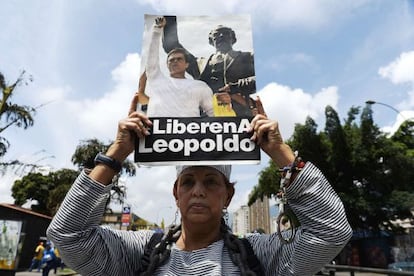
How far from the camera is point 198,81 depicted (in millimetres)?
2064

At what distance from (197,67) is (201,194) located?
0.72 m

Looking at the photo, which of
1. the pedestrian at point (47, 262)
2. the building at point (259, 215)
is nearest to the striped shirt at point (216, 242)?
the pedestrian at point (47, 262)

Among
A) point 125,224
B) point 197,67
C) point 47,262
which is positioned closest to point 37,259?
point 125,224

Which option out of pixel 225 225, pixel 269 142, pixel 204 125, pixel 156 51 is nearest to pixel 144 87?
pixel 156 51

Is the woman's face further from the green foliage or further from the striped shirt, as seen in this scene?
the green foliage

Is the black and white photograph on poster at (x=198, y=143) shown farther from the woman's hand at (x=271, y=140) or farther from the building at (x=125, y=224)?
the building at (x=125, y=224)

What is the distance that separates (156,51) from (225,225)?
1048mm

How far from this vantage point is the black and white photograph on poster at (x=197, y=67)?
199cm

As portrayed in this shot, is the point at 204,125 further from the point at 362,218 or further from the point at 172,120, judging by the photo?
the point at 362,218

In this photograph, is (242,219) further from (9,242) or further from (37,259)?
(9,242)

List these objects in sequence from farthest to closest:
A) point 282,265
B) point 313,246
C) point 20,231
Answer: point 20,231
point 282,265
point 313,246

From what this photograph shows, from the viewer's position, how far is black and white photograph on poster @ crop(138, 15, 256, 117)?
1.99 meters

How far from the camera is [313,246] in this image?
1670mm

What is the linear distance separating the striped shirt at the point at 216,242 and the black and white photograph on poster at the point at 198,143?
0.27 metres
